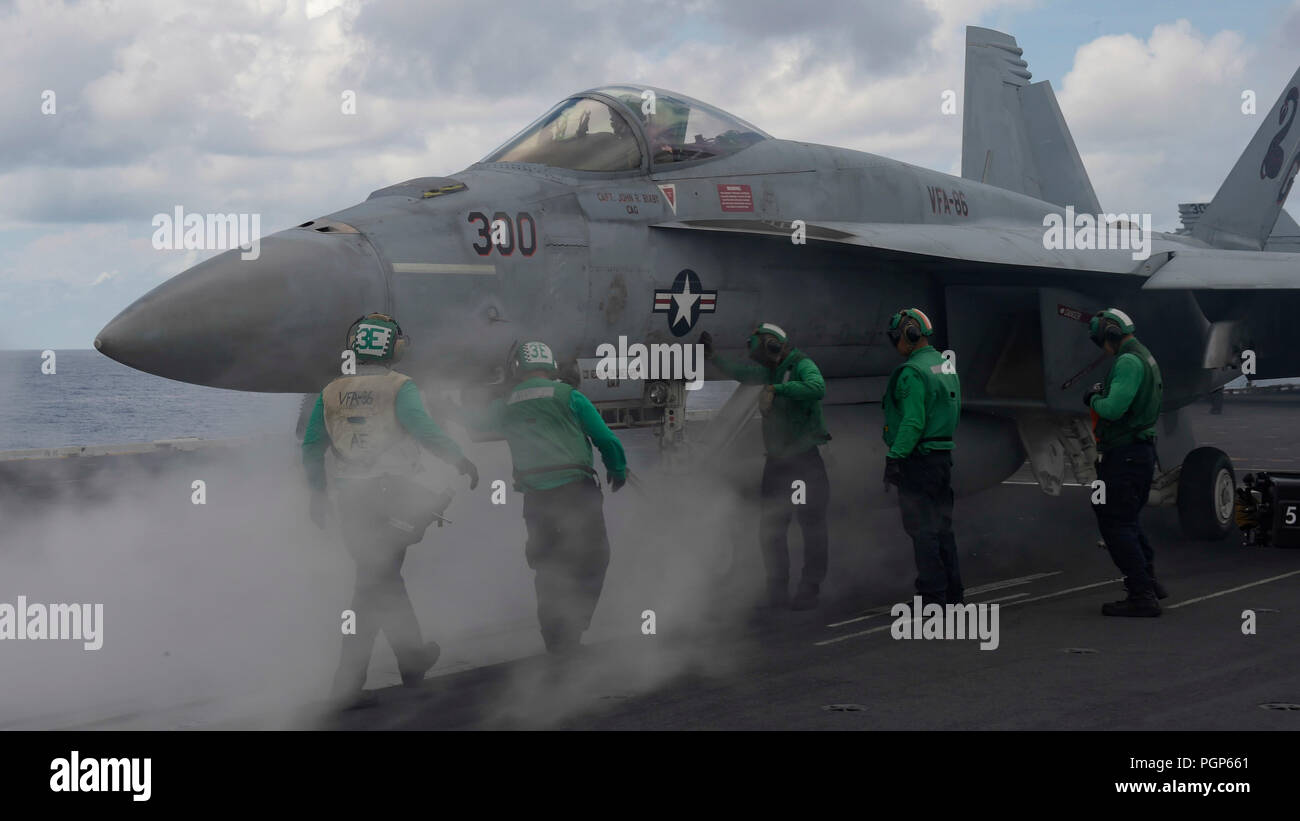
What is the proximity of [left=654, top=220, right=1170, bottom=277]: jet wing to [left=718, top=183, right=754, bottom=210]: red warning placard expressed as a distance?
18 cm

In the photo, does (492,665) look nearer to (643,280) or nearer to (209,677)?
(209,677)

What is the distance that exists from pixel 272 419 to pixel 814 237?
4.38 m

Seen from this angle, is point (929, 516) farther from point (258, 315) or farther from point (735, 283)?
point (258, 315)

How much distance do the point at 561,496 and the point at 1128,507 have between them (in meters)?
3.66

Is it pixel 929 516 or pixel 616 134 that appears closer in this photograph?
pixel 929 516

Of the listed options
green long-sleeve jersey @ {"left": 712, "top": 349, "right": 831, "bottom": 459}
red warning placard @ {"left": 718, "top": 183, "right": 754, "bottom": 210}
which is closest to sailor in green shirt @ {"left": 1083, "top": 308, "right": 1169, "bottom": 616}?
green long-sleeve jersey @ {"left": 712, "top": 349, "right": 831, "bottom": 459}

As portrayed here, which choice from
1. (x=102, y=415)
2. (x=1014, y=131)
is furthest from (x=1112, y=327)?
(x=102, y=415)

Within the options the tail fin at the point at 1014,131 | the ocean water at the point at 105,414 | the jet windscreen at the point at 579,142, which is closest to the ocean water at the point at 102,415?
the ocean water at the point at 105,414

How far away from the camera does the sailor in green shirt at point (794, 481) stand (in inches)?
323

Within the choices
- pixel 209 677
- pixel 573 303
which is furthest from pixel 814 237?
pixel 209 677

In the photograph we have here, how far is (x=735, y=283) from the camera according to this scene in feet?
29.5

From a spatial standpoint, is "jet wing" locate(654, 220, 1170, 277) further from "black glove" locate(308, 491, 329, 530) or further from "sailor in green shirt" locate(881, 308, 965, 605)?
"black glove" locate(308, 491, 329, 530)

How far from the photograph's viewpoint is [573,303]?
805 centimetres

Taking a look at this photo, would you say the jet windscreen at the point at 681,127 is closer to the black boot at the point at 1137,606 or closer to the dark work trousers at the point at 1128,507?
the dark work trousers at the point at 1128,507
